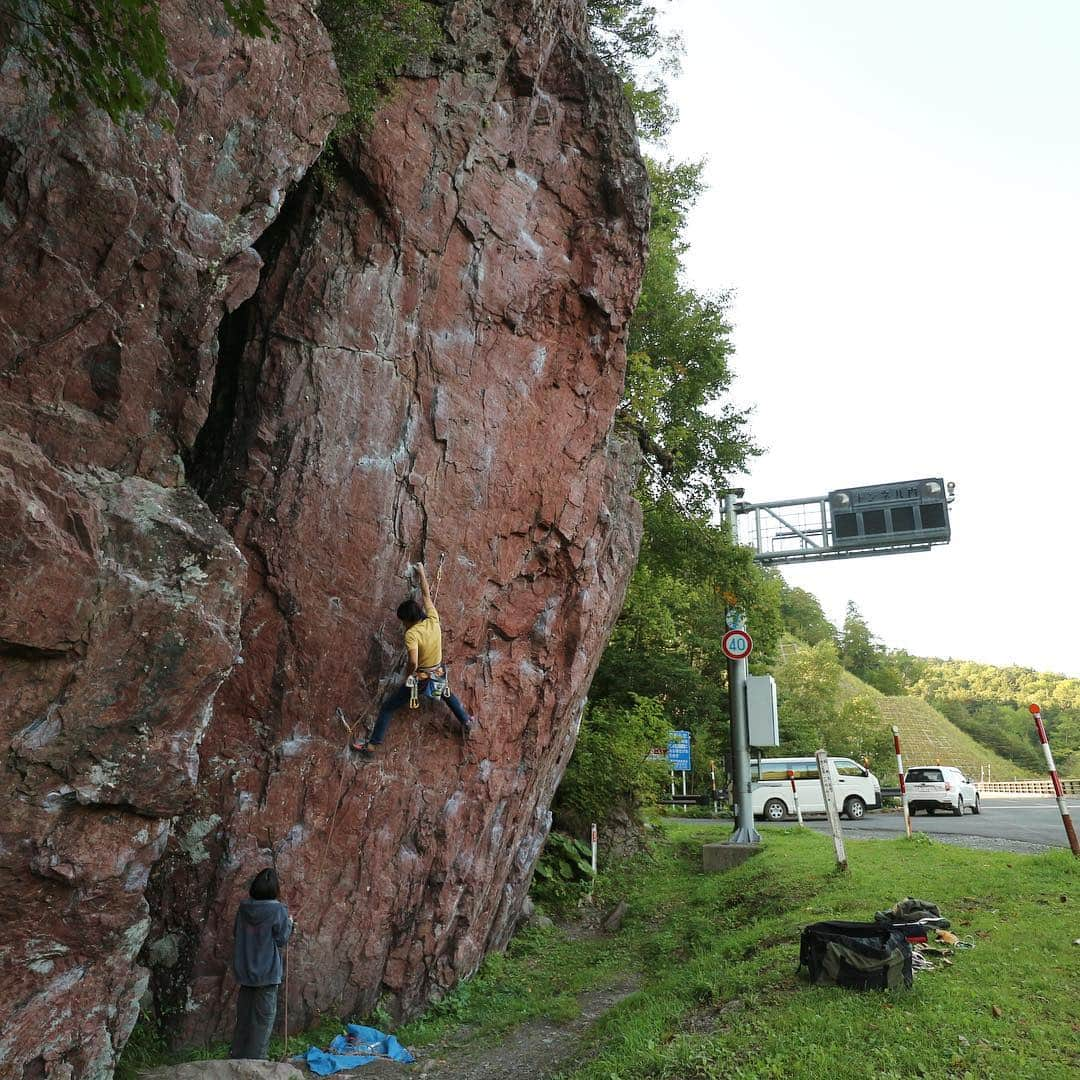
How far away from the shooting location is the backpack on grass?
657 centimetres

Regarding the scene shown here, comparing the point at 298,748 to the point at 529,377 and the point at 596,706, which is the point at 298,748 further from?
the point at 596,706

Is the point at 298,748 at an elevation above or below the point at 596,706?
below

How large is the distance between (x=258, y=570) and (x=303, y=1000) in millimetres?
4054

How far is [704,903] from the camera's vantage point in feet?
40.8

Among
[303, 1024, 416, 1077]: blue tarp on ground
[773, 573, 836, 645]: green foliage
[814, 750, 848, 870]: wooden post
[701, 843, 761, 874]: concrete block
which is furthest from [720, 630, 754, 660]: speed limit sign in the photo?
[773, 573, 836, 645]: green foliage

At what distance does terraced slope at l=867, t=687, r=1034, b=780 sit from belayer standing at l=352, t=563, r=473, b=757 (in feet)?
229

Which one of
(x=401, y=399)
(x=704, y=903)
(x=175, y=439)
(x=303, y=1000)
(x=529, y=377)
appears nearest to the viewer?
(x=175, y=439)

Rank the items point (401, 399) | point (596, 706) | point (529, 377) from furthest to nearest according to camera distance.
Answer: point (596, 706), point (529, 377), point (401, 399)

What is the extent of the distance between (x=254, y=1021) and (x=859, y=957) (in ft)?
16.0

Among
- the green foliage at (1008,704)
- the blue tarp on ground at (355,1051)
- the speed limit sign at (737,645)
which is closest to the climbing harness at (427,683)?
the blue tarp on ground at (355,1051)

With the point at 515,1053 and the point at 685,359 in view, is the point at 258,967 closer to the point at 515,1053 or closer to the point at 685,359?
the point at 515,1053

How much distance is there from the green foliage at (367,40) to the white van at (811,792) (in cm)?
2133

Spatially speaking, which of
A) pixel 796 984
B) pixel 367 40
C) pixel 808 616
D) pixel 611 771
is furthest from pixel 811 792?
pixel 808 616

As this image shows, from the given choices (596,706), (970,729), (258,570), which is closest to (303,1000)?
(258,570)
